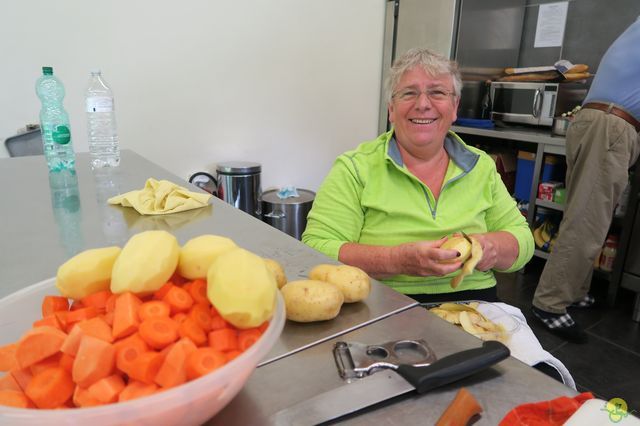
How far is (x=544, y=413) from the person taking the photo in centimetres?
44

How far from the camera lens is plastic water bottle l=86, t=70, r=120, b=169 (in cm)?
161

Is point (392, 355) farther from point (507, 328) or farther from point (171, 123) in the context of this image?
point (171, 123)

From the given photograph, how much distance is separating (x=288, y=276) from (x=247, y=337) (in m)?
0.33

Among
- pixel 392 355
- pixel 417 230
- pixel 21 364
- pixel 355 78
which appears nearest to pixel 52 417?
pixel 21 364

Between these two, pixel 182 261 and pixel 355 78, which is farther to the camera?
pixel 355 78

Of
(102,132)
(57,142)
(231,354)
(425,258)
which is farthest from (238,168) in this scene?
(231,354)

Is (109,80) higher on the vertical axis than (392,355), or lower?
higher

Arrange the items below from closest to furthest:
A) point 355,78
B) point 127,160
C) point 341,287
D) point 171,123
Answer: point 341,287, point 127,160, point 171,123, point 355,78

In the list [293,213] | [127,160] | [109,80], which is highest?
[109,80]

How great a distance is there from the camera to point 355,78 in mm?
3188

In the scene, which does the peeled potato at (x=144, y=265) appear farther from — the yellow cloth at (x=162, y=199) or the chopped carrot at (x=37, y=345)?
the yellow cloth at (x=162, y=199)

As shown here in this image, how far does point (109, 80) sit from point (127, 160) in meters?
0.91

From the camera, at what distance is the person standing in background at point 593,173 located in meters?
1.99

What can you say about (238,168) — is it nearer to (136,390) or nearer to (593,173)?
(593,173)
